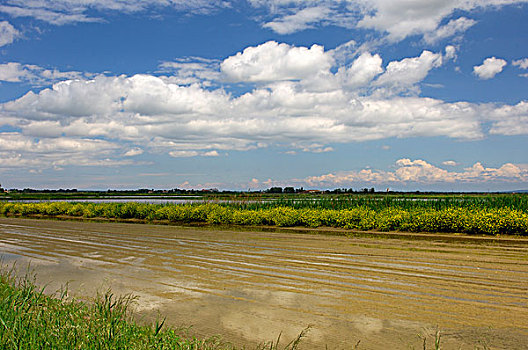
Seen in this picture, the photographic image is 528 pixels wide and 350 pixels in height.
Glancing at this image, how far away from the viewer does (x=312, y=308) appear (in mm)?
6793

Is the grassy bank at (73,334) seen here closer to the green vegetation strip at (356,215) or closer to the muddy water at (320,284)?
the muddy water at (320,284)

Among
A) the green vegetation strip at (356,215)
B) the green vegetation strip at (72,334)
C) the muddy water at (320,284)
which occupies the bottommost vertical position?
the muddy water at (320,284)

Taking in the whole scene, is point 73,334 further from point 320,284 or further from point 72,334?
point 320,284

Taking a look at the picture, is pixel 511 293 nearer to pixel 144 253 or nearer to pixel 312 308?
pixel 312 308

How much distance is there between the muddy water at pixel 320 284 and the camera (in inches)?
230

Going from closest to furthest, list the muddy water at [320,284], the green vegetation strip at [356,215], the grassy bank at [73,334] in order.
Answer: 1. the grassy bank at [73,334]
2. the muddy water at [320,284]
3. the green vegetation strip at [356,215]

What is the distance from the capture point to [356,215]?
18.2 meters

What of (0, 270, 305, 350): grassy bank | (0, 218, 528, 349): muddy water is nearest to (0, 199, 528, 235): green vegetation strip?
(0, 218, 528, 349): muddy water

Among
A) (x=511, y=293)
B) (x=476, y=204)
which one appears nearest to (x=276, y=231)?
(x=476, y=204)

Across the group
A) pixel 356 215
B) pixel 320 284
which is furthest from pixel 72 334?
pixel 356 215

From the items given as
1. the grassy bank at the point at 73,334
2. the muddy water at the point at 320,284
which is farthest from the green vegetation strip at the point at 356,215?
the grassy bank at the point at 73,334

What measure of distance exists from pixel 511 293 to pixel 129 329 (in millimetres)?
6477

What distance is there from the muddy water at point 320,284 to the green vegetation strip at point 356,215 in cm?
134

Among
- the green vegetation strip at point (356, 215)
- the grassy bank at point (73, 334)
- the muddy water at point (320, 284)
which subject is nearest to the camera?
the grassy bank at point (73, 334)
